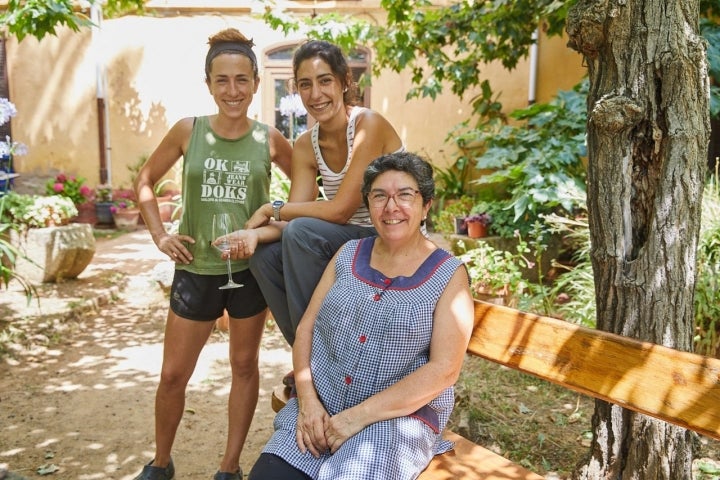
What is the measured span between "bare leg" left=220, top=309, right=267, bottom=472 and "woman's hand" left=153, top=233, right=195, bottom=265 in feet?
1.15

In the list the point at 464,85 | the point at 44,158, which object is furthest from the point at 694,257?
the point at 44,158

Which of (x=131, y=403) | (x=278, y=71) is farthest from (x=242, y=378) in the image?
(x=278, y=71)

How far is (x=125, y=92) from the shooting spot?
11.3 meters

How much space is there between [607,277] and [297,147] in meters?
1.33

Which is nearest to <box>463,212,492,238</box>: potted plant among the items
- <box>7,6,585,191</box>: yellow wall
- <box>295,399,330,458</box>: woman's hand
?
<box>7,6,585,191</box>: yellow wall

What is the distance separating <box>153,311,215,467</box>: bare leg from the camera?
9.34 ft

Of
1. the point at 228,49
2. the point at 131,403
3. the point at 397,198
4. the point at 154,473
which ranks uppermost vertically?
the point at 228,49

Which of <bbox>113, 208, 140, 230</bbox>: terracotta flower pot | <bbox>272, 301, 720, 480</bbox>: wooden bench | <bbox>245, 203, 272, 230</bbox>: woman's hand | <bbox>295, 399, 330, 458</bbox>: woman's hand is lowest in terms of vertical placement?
<bbox>113, 208, 140, 230</bbox>: terracotta flower pot

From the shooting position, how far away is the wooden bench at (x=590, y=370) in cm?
181

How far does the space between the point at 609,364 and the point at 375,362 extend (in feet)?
2.42

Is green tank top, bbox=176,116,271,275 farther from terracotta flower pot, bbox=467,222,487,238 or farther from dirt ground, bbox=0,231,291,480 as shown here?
terracotta flower pot, bbox=467,222,487,238

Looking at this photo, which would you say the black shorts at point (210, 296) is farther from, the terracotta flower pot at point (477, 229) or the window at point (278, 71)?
the window at point (278, 71)

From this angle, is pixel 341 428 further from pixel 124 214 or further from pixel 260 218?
pixel 124 214

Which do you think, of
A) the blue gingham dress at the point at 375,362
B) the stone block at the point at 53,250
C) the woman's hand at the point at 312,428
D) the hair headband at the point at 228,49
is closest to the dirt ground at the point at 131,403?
the stone block at the point at 53,250
